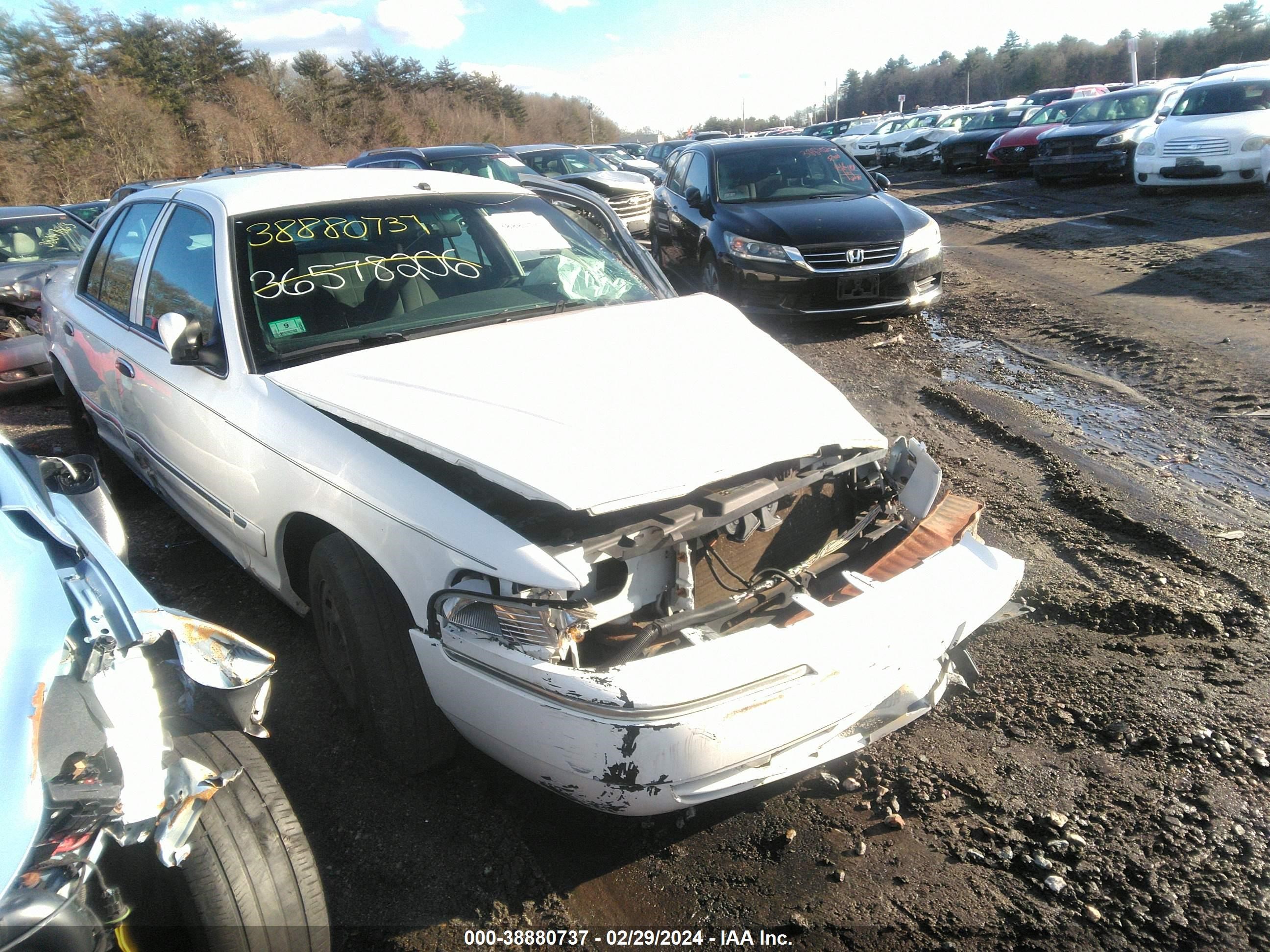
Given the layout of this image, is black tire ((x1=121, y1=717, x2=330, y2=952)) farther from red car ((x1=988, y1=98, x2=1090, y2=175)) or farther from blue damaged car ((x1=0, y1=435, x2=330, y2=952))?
red car ((x1=988, y1=98, x2=1090, y2=175))

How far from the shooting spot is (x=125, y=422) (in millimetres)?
3977

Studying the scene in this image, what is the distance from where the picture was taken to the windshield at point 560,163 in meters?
13.8

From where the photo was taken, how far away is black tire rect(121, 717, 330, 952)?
1.72 m

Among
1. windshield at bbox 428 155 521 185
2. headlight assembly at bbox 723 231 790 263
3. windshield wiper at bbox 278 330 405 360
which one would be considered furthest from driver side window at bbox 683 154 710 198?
windshield wiper at bbox 278 330 405 360

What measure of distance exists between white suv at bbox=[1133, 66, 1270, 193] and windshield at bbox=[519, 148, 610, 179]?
8.57 metres

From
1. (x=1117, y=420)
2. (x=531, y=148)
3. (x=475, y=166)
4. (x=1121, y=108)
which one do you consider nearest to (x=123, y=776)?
(x=1117, y=420)

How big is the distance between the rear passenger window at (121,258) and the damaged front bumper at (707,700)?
278cm

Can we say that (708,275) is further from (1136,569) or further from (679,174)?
(1136,569)

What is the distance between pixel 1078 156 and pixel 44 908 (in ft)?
59.9

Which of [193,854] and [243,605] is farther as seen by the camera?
[243,605]

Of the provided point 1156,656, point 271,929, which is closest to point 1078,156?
point 1156,656

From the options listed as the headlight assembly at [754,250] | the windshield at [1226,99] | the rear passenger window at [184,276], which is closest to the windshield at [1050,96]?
the windshield at [1226,99]

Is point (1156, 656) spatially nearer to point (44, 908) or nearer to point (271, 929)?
point (271, 929)

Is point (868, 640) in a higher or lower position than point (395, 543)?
lower
